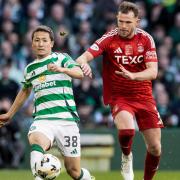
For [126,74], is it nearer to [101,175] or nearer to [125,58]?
[125,58]

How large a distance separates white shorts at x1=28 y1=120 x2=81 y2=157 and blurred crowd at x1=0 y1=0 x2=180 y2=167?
699cm

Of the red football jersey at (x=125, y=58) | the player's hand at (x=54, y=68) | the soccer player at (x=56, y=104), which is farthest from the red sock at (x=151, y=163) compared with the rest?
the player's hand at (x=54, y=68)

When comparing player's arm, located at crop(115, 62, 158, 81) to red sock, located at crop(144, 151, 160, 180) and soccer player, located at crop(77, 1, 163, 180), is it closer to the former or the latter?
soccer player, located at crop(77, 1, 163, 180)

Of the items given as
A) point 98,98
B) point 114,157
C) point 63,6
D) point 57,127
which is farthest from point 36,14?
point 57,127

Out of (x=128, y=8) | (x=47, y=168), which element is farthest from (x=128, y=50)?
(x=47, y=168)

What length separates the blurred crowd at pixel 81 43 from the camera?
64.5 feet

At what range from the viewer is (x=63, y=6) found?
71.0 feet

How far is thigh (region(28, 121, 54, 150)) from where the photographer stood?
11859 millimetres

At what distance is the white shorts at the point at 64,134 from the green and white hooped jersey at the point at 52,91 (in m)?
0.07

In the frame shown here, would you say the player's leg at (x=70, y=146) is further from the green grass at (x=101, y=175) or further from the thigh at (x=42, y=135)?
the green grass at (x=101, y=175)

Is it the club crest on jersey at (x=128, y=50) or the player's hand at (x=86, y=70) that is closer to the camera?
the player's hand at (x=86, y=70)

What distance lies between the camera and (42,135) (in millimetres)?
11914

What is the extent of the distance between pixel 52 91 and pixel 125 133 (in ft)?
4.61

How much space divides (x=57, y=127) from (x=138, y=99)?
1768 mm
